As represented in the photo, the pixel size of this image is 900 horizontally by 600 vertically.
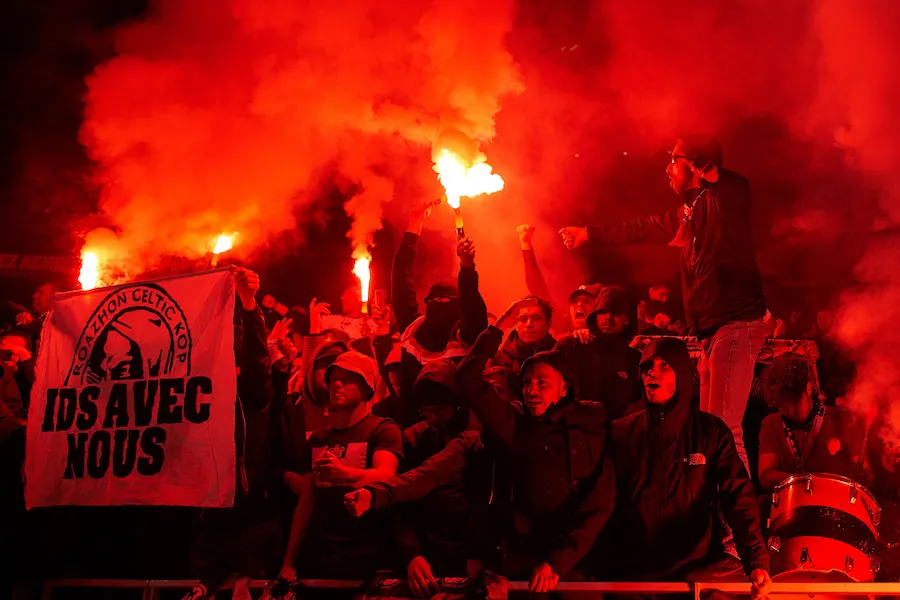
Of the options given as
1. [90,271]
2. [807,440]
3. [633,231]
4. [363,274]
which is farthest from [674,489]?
[90,271]

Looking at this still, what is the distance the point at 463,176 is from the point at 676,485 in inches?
113

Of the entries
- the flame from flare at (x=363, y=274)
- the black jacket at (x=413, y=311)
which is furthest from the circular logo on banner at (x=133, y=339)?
the flame from flare at (x=363, y=274)

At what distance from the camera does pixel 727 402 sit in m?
4.70

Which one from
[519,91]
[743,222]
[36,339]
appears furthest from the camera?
[519,91]

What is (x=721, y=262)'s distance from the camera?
4.96m

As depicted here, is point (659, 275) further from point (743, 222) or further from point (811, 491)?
point (811, 491)

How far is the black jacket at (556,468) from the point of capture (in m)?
3.90

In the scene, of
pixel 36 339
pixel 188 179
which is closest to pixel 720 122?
pixel 188 179

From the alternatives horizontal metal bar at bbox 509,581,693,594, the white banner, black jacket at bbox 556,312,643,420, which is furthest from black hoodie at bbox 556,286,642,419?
the white banner

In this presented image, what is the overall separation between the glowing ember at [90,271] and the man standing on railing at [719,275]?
17.9 feet

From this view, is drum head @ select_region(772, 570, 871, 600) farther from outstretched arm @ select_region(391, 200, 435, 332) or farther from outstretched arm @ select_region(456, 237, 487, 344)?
outstretched arm @ select_region(391, 200, 435, 332)

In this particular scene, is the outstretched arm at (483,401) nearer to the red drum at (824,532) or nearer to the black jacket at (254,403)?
the black jacket at (254,403)

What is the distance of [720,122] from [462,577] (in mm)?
4665

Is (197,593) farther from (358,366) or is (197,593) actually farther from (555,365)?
(555,365)
